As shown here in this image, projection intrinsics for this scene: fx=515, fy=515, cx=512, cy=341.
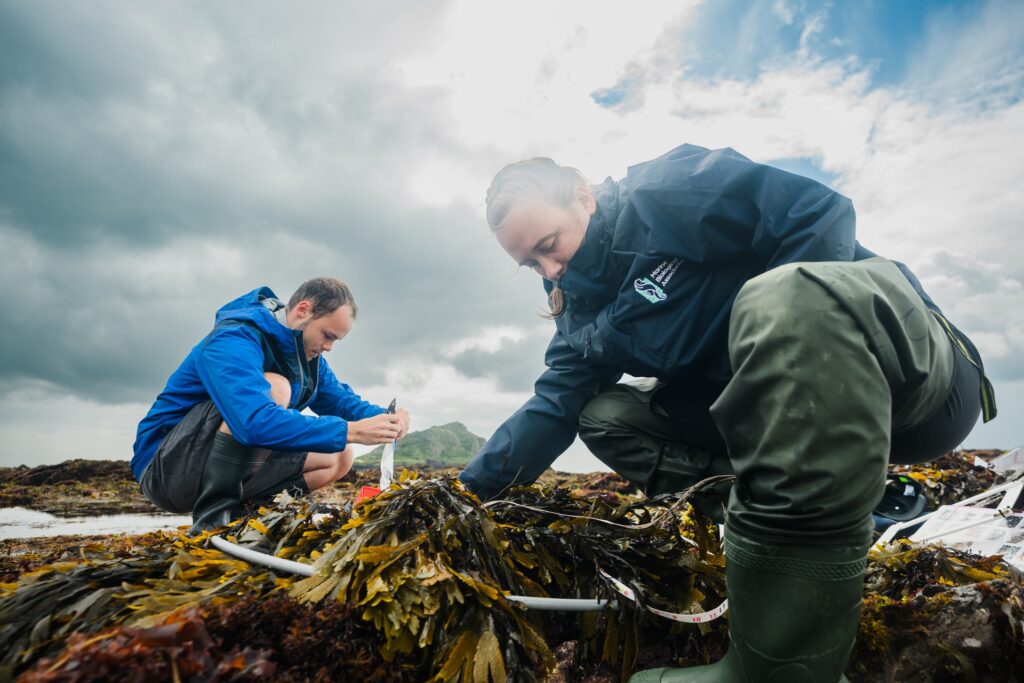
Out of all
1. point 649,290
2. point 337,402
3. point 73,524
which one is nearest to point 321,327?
point 337,402

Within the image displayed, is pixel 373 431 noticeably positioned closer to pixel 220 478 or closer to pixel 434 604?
pixel 220 478

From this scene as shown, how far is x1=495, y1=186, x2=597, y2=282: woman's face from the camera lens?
102 inches

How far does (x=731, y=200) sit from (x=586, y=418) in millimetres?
1484

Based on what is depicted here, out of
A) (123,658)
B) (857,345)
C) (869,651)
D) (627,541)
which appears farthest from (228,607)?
(869,651)

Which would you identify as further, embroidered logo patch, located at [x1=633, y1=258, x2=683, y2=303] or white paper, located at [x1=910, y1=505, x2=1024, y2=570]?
white paper, located at [x1=910, y1=505, x2=1024, y2=570]

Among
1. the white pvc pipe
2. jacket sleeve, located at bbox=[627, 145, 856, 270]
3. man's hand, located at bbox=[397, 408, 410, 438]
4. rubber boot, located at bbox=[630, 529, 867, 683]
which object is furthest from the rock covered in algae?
man's hand, located at bbox=[397, 408, 410, 438]

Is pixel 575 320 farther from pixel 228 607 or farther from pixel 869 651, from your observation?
pixel 228 607

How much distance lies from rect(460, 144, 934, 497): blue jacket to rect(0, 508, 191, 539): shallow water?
149 inches

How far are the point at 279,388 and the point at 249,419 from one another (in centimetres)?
58

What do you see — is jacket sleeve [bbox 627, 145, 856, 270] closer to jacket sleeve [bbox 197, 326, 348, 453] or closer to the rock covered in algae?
the rock covered in algae

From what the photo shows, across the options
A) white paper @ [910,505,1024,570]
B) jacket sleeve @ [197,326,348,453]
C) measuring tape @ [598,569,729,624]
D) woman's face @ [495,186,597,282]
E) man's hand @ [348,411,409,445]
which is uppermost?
woman's face @ [495,186,597,282]

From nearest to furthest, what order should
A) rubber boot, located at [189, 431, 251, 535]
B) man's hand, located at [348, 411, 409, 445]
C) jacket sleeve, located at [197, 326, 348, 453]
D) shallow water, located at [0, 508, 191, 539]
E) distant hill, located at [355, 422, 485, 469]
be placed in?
jacket sleeve, located at [197, 326, 348, 453] < rubber boot, located at [189, 431, 251, 535] < man's hand, located at [348, 411, 409, 445] < shallow water, located at [0, 508, 191, 539] < distant hill, located at [355, 422, 485, 469]

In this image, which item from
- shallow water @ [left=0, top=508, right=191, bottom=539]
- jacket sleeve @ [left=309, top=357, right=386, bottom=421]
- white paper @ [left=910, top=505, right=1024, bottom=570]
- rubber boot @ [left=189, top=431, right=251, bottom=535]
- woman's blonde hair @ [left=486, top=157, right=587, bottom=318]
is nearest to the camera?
white paper @ [left=910, top=505, right=1024, bottom=570]

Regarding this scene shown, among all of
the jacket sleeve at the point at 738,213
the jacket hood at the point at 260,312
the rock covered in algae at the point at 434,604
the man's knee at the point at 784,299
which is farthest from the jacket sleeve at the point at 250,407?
the man's knee at the point at 784,299
